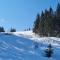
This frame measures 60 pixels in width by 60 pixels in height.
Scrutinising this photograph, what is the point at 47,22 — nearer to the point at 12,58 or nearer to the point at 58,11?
the point at 58,11

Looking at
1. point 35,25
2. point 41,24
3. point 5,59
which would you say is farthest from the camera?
point 35,25

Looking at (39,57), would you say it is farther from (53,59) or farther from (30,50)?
(30,50)

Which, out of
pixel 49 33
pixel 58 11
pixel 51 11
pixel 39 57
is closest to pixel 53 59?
pixel 39 57

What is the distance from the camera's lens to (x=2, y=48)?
38.6 meters

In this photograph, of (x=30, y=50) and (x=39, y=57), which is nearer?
(x=39, y=57)

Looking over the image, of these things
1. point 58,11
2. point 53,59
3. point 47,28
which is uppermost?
point 58,11

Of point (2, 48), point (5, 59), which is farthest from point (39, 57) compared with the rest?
point (2, 48)

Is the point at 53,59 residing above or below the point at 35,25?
below

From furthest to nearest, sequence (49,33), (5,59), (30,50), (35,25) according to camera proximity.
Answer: (35,25) < (49,33) < (30,50) < (5,59)

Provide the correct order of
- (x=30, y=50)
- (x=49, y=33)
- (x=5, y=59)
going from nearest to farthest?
(x=5, y=59) → (x=30, y=50) → (x=49, y=33)

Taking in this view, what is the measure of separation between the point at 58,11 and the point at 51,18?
3539 mm

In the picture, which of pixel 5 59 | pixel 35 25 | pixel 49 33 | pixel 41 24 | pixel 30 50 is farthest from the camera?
pixel 35 25

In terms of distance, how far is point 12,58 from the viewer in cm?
3098

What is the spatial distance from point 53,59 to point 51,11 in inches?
1523
